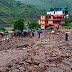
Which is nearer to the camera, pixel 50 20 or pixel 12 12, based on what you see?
pixel 50 20

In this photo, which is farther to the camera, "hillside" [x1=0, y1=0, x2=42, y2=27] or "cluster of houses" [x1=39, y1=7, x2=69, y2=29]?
"hillside" [x1=0, y1=0, x2=42, y2=27]

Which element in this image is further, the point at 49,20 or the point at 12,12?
the point at 12,12

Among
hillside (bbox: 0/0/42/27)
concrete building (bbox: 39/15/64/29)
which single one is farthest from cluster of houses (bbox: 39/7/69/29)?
hillside (bbox: 0/0/42/27)

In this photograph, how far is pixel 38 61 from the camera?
1216 cm

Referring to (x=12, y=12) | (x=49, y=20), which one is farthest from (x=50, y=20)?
(x=12, y=12)

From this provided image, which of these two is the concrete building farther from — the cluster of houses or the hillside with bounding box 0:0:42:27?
the hillside with bounding box 0:0:42:27

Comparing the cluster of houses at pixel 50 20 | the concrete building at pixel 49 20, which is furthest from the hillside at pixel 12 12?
the concrete building at pixel 49 20

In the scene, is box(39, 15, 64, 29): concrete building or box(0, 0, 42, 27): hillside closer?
box(39, 15, 64, 29): concrete building

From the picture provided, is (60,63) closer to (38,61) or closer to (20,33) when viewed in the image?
(38,61)

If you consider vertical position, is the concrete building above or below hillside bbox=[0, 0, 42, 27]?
below

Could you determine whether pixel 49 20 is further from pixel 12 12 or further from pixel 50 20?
pixel 12 12

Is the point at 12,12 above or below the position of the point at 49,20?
above

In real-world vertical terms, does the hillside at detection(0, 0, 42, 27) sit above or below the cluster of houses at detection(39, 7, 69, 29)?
above

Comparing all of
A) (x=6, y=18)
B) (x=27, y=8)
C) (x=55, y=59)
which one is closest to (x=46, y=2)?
(x=27, y=8)
